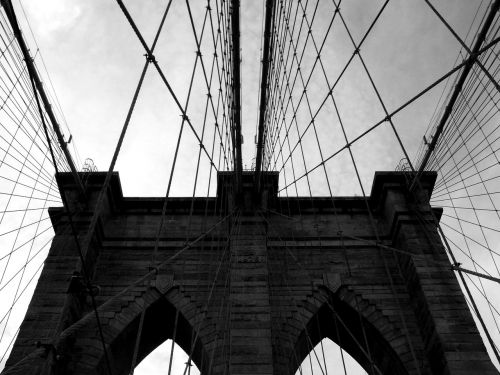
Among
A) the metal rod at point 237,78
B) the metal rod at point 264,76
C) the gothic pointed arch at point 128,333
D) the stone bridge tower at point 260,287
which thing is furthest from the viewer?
the gothic pointed arch at point 128,333

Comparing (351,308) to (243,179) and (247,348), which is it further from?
(243,179)

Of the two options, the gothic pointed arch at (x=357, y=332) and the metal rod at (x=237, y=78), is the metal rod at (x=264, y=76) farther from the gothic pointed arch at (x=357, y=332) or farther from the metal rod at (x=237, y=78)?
the gothic pointed arch at (x=357, y=332)

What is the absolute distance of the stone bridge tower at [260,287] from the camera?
34.6 ft

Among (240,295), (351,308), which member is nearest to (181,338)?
(240,295)

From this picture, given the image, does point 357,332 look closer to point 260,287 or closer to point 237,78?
point 260,287

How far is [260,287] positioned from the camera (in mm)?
11500

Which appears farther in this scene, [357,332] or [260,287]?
[357,332]

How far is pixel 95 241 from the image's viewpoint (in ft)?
42.8

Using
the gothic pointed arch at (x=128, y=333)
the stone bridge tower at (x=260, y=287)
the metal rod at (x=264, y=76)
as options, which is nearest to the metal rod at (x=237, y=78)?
the metal rod at (x=264, y=76)

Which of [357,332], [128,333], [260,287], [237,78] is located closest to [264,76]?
[237,78]

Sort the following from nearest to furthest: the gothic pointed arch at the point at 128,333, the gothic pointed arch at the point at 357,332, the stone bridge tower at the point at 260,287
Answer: the stone bridge tower at the point at 260,287, the gothic pointed arch at the point at 128,333, the gothic pointed arch at the point at 357,332

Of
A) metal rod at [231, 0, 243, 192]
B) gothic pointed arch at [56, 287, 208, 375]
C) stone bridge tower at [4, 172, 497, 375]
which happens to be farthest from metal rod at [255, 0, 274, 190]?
gothic pointed arch at [56, 287, 208, 375]

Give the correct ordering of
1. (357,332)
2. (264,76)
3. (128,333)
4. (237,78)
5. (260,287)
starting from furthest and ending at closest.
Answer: (357,332)
(128,333)
(260,287)
(264,76)
(237,78)

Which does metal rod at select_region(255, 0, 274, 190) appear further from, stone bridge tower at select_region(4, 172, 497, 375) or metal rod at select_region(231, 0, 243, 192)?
stone bridge tower at select_region(4, 172, 497, 375)
